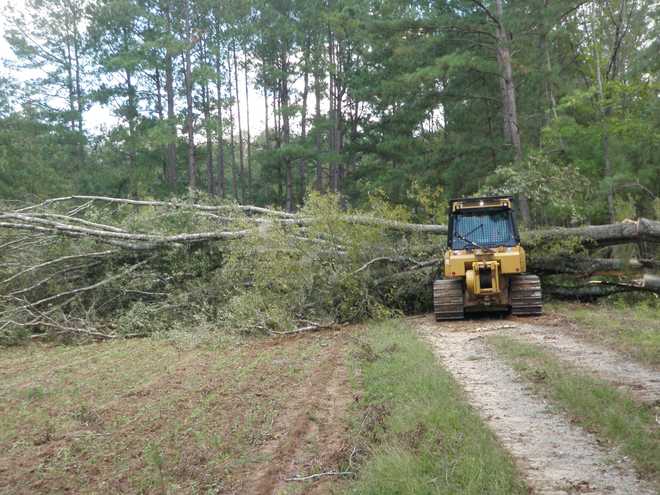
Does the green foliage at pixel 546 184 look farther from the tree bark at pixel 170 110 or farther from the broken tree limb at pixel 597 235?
the tree bark at pixel 170 110

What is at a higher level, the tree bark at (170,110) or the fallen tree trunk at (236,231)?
the tree bark at (170,110)

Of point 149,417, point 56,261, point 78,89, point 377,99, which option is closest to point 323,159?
point 377,99

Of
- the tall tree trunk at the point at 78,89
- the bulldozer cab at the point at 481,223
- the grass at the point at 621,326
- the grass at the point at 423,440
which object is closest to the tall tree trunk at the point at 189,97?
the tall tree trunk at the point at 78,89

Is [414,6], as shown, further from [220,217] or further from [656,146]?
[220,217]

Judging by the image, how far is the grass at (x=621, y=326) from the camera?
7554 mm

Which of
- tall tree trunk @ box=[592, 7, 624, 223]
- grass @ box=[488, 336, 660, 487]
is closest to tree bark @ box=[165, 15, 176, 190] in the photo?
tall tree trunk @ box=[592, 7, 624, 223]

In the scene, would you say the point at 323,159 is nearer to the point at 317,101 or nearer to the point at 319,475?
the point at 317,101

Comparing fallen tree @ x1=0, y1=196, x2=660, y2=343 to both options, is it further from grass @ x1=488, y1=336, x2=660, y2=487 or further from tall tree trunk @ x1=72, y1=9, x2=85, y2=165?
tall tree trunk @ x1=72, y1=9, x2=85, y2=165

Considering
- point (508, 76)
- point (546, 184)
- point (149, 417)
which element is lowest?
point (149, 417)

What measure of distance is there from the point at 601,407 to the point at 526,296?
6.83 metres

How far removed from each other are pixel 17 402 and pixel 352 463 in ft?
15.9

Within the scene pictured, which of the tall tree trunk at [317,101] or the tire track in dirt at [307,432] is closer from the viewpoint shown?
the tire track in dirt at [307,432]

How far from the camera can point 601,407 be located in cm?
507

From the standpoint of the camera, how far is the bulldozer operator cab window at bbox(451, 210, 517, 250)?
12.2 metres
